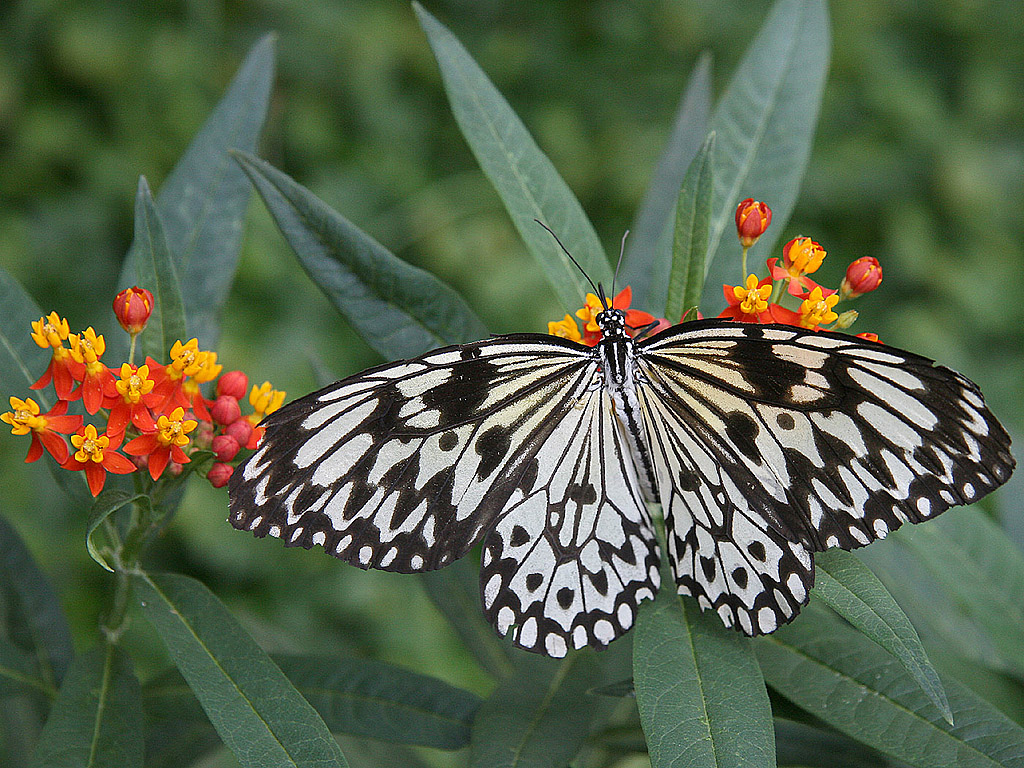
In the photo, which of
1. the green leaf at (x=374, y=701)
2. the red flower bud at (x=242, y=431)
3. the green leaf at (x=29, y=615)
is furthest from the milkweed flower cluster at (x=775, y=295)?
the green leaf at (x=29, y=615)

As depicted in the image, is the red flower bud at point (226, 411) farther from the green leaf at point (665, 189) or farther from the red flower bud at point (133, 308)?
the green leaf at point (665, 189)

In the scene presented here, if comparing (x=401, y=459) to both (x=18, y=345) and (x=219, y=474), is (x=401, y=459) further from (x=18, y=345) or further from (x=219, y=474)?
(x=18, y=345)

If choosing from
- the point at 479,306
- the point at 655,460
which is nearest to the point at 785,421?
the point at 655,460

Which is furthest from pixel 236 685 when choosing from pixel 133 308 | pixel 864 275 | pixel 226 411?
pixel 864 275

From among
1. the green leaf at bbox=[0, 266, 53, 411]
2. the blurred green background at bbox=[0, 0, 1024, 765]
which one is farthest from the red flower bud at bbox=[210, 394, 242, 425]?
the blurred green background at bbox=[0, 0, 1024, 765]

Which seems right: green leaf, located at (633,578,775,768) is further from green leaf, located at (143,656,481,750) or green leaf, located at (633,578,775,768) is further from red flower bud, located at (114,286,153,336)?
red flower bud, located at (114,286,153,336)
